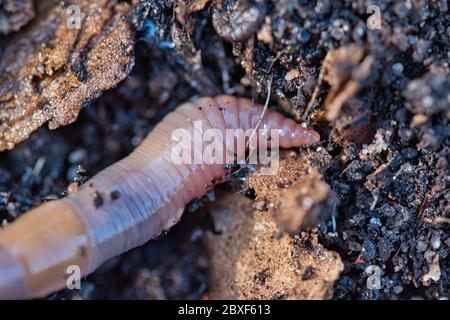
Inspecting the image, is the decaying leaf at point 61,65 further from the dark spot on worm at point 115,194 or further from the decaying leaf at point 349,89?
the decaying leaf at point 349,89

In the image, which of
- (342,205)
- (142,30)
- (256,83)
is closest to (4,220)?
(142,30)

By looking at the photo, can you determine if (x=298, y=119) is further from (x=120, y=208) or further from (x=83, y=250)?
(x=83, y=250)

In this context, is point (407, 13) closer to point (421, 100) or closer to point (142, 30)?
point (421, 100)

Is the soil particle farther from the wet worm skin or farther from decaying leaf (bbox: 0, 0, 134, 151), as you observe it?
decaying leaf (bbox: 0, 0, 134, 151)

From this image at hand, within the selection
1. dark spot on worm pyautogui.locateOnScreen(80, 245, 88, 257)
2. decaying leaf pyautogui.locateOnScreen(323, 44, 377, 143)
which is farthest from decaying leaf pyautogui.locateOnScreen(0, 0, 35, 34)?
decaying leaf pyautogui.locateOnScreen(323, 44, 377, 143)

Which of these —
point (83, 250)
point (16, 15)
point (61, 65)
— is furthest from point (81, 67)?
point (83, 250)

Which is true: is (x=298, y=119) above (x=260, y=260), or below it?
above
